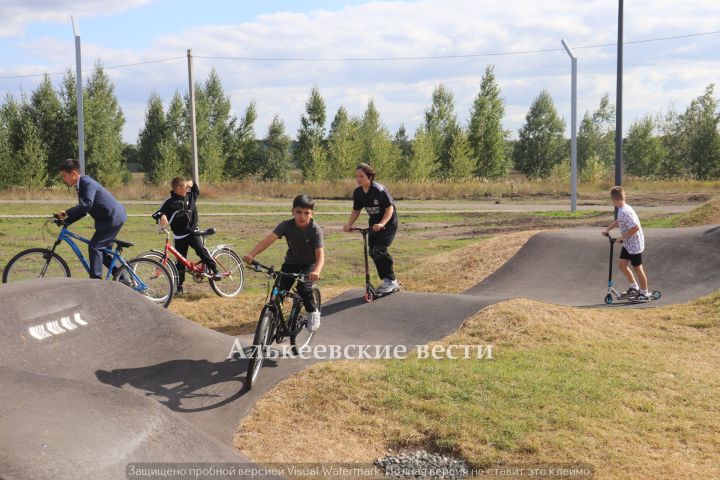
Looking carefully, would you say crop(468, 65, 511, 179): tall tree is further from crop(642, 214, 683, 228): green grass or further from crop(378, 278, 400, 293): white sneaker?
crop(378, 278, 400, 293): white sneaker

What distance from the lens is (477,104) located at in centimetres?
5994

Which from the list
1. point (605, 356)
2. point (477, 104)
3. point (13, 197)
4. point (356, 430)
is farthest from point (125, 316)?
point (477, 104)

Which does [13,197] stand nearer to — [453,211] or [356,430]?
[453,211]

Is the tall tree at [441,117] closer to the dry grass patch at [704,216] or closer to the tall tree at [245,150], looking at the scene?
the tall tree at [245,150]

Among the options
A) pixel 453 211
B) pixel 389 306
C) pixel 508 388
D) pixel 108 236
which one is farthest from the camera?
pixel 453 211

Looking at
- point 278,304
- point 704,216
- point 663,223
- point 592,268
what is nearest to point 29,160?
point 663,223

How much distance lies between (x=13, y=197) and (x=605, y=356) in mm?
35748

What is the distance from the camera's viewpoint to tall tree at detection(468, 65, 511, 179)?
196 ft

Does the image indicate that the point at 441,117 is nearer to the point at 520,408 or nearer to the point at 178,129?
the point at 178,129

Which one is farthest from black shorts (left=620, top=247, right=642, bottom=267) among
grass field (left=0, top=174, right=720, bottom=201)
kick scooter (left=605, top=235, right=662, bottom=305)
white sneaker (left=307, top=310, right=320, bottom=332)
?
grass field (left=0, top=174, right=720, bottom=201)

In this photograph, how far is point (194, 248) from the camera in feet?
34.9

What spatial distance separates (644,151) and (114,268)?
59.8 meters

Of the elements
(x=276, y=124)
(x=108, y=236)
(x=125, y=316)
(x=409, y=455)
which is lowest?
(x=409, y=455)

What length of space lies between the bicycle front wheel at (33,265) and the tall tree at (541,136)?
61.8 metres
